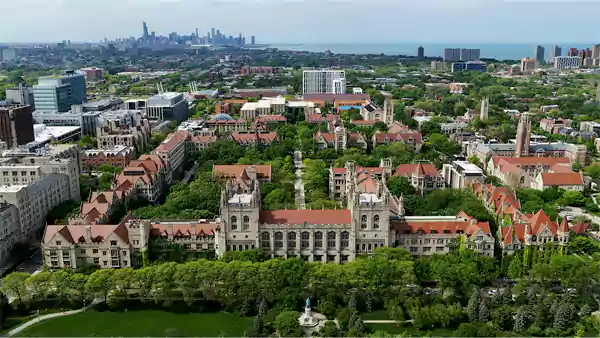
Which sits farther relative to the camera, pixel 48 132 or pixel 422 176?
pixel 48 132

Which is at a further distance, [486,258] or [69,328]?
[486,258]

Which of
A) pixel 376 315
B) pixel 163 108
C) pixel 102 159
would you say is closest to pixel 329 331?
pixel 376 315

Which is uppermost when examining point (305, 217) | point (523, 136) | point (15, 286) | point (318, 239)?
point (523, 136)

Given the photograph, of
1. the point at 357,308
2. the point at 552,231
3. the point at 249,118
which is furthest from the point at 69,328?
the point at 249,118

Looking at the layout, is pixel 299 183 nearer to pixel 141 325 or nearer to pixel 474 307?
pixel 141 325

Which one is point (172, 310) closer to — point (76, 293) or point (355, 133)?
point (76, 293)

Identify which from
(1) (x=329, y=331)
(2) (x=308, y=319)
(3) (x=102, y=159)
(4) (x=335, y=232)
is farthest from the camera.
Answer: (3) (x=102, y=159)

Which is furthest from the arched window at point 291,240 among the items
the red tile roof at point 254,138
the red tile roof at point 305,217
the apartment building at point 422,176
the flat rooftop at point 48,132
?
the flat rooftop at point 48,132
